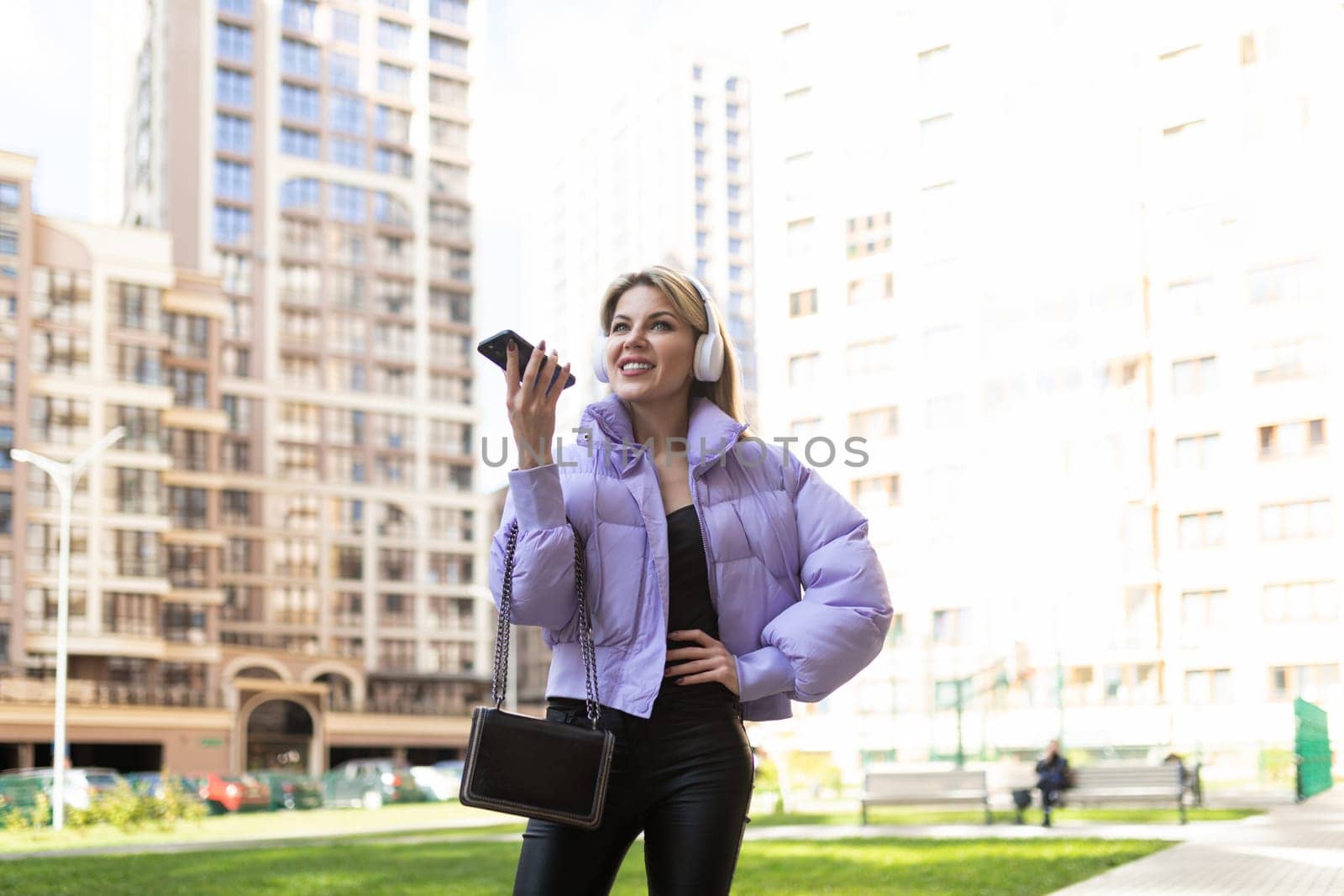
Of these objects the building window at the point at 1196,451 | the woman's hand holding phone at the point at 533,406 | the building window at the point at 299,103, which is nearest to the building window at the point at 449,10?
the building window at the point at 299,103

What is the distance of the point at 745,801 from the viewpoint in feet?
9.33

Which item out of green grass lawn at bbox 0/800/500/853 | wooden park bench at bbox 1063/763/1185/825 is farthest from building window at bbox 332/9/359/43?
wooden park bench at bbox 1063/763/1185/825

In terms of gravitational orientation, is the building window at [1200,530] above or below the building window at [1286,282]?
below

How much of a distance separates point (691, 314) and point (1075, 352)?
61.2 metres

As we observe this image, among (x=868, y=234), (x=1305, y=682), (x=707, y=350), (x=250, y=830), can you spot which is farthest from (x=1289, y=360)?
(x=707, y=350)

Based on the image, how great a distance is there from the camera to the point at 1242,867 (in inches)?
447

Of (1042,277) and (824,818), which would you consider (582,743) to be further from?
(1042,277)

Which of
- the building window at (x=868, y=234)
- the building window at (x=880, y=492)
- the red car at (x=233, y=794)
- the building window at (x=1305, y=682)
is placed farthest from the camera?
the building window at (x=868, y=234)

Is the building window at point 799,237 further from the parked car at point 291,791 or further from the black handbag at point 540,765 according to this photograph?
the black handbag at point 540,765

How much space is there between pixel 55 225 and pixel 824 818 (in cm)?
5249

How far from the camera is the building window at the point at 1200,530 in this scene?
5695cm

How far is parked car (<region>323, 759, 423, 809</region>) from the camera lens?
4119 cm

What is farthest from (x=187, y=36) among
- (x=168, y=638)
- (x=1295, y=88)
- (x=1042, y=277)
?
(x=1295, y=88)

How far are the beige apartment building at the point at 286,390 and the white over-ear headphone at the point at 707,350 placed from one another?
63894mm
